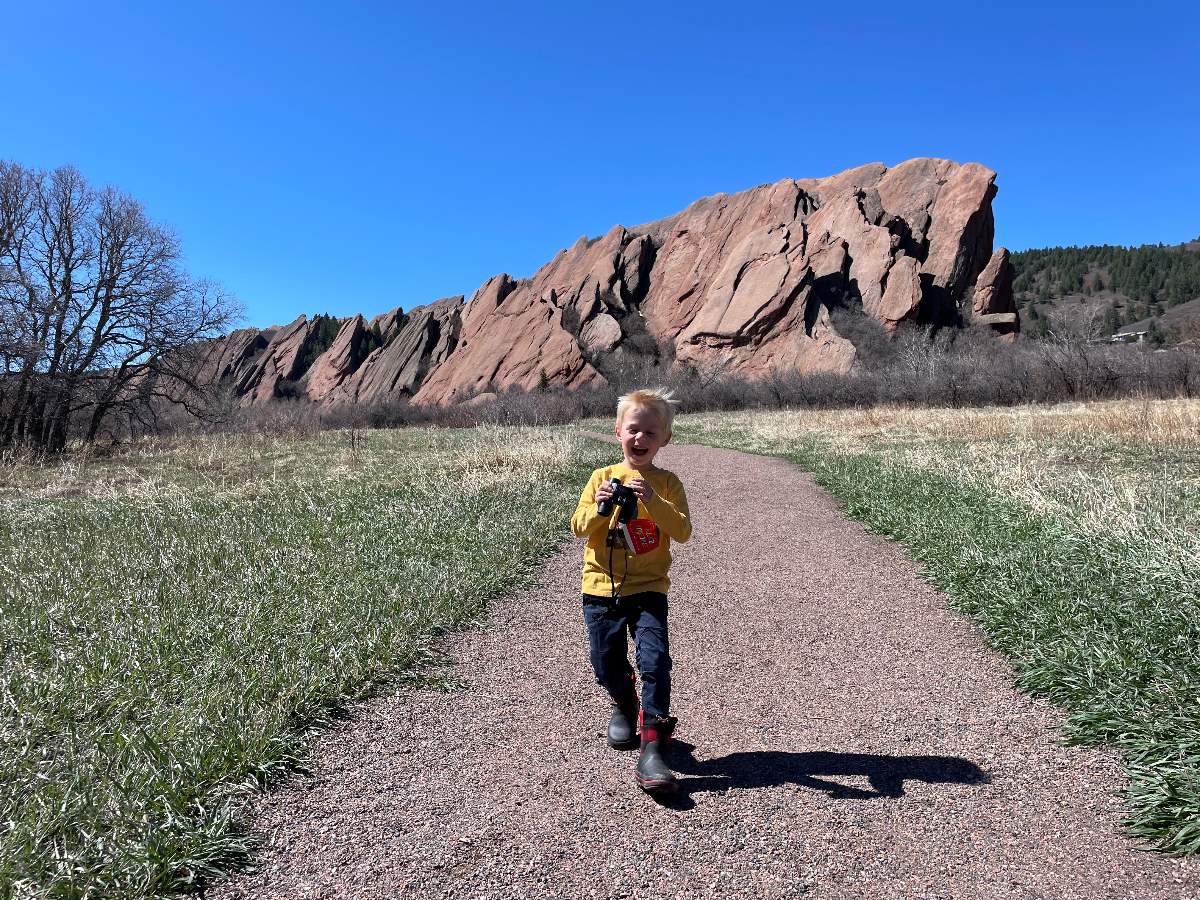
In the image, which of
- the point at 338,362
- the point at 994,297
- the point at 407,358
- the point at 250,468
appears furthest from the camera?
the point at 338,362

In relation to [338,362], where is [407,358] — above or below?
below

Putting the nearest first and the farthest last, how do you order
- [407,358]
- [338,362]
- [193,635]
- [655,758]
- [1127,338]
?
[655,758]
[193,635]
[1127,338]
[407,358]
[338,362]

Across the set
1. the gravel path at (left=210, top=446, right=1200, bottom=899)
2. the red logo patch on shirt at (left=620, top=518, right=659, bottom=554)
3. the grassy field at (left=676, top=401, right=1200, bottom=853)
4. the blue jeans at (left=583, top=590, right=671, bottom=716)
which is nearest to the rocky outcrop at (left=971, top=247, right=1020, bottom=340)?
the grassy field at (left=676, top=401, right=1200, bottom=853)

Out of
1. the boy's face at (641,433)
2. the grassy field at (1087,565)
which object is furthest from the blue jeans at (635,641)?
the grassy field at (1087,565)

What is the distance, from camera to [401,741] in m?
3.37

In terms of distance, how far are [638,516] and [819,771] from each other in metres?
1.36

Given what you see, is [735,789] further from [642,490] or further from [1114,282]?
[1114,282]

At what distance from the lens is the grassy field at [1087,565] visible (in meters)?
2.95

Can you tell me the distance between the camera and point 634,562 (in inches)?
126

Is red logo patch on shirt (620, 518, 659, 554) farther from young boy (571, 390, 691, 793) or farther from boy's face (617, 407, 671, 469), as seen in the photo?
boy's face (617, 407, 671, 469)

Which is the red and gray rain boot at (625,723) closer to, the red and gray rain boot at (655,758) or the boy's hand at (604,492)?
the red and gray rain boot at (655,758)

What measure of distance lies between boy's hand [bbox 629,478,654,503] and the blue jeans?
17.6 inches

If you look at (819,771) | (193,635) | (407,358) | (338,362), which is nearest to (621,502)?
(819,771)

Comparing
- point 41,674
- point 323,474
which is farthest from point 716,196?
point 41,674
